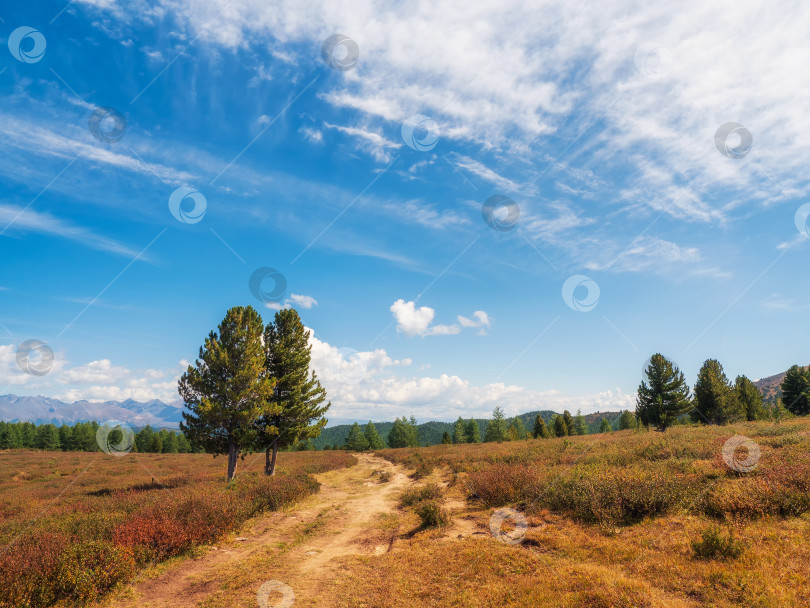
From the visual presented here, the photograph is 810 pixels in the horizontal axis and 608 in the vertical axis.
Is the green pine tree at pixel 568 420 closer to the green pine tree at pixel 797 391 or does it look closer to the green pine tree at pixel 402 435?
the green pine tree at pixel 797 391

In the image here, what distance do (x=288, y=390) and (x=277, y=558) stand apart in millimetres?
16719

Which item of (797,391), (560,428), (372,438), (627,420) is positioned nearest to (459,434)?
(372,438)

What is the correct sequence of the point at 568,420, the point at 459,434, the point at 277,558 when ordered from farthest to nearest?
1. the point at 459,434
2. the point at 568,420
3. the point at 277,558

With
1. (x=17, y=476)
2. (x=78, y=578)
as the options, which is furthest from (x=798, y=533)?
(x=17, y=476)

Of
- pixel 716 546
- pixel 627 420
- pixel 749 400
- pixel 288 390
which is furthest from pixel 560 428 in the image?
pixel 716 546

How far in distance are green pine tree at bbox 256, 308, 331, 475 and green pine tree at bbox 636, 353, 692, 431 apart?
35080 millimetres

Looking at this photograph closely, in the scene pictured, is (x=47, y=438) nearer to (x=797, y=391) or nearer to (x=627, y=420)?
(x=627, y=420)

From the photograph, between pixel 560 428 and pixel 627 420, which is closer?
pixel 560 428

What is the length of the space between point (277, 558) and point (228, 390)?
12.5 metres

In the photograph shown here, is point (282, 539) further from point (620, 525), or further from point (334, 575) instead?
point (620, 525)

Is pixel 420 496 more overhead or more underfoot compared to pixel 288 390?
more underfoot

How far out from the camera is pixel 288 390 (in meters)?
26.8

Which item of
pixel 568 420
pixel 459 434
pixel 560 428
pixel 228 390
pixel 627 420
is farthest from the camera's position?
pixel 459 434

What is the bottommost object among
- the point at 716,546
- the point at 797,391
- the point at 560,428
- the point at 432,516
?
the point at 560,428
